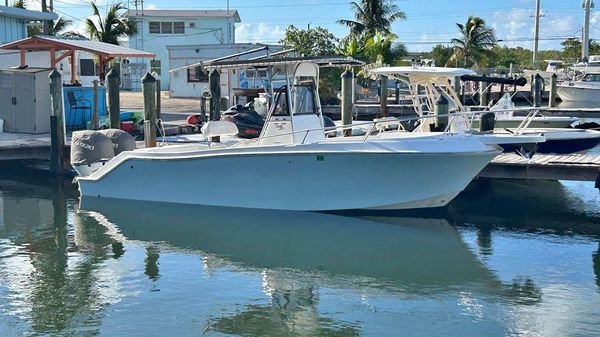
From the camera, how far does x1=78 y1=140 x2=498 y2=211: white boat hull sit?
12.7 m

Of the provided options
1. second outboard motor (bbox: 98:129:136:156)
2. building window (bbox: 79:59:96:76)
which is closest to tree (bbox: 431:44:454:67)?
building window (bbox: 79:59:96:76)

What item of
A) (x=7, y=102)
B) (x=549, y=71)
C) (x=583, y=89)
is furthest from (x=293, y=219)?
(x=549, y=71)

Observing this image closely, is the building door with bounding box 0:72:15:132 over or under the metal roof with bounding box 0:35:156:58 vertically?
under

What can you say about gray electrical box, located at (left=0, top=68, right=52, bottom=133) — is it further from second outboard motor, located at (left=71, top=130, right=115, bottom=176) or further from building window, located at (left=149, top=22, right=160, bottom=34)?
building window, located at (left=149, top=22, right=160, bottom=34)

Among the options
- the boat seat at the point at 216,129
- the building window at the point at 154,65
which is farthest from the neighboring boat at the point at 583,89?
the boat seat at the point at 216,129

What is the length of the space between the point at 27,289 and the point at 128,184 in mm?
4989

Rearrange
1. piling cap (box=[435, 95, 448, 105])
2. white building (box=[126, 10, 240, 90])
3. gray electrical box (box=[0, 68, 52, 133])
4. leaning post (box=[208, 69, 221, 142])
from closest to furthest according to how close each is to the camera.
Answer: piling cap (box=[435, 95, 448, 105]) → gray electrical box (box=[0, 68, 52, 133]) → leaning post (box=[208, 69, 221, 142]) → white building (box=[126, 10, 240, 90])

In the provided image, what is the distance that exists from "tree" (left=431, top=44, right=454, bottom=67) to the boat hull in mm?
39629

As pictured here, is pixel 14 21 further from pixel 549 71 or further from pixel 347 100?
pixel 549 71

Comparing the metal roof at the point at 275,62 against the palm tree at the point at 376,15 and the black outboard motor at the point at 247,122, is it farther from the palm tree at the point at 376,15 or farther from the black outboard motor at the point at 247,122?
the palm tree at the point at 376,15

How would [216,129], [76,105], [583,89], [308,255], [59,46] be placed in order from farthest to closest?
[583,89], [59,46], [76,105], [216,129], [308,255]

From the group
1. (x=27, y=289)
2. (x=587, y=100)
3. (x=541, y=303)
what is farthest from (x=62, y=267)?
(x=587, y=100)

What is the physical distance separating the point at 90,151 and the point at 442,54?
133ft

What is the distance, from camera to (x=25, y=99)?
19.2 meters
